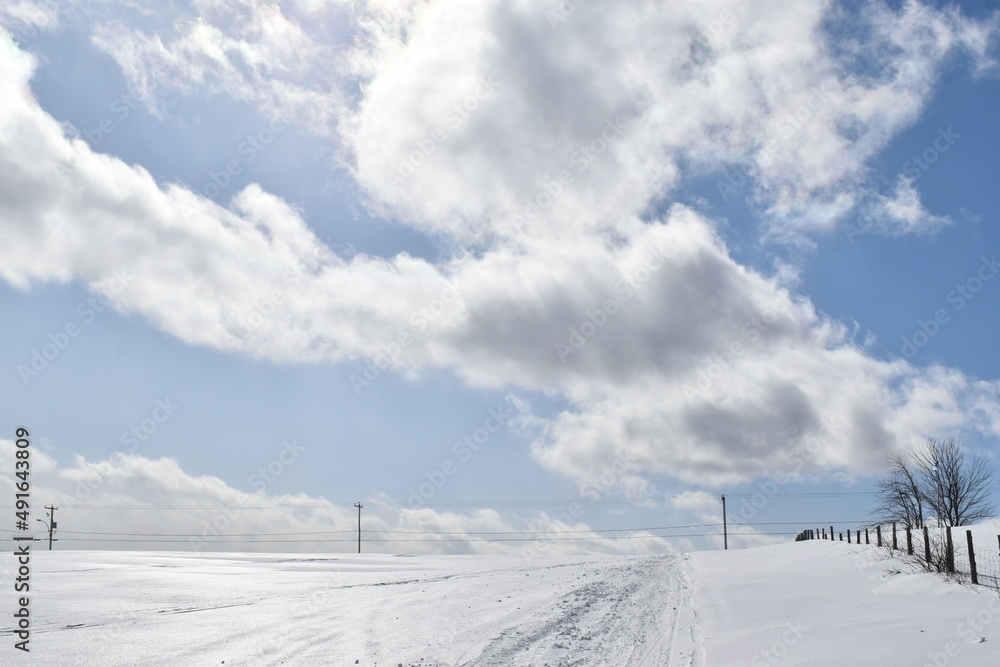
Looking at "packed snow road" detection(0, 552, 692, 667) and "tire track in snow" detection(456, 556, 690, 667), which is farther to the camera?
"packed snow road" detection(0, 552, 692, 667)

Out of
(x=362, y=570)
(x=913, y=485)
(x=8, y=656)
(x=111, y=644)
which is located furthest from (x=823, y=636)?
(x=913, y=485)

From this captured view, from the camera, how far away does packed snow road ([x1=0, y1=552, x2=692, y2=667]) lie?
11578 millimetres

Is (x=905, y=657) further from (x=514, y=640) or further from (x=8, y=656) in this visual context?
(x=8, y=656)

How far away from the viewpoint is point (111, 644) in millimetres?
12273

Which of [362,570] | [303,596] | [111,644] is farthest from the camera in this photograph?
[362,570]

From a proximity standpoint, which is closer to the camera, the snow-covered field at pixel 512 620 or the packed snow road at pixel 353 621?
the snow-covered field at pixel 512 620

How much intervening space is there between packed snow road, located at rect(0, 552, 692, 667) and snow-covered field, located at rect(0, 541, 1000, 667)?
48mm

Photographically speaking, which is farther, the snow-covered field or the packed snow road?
the packed snow road

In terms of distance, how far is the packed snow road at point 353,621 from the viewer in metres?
11.6

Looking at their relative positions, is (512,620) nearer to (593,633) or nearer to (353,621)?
(593,633)

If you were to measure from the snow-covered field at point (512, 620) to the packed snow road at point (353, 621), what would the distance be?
0.05m

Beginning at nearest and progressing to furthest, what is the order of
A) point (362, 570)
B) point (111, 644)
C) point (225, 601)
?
1. point (111, 644)
2. point (225, 601)
3. point (362, 570)

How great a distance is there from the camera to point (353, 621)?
14.9 meters

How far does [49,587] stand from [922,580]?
22977mm
